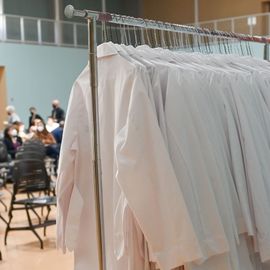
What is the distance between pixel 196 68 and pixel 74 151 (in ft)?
2.25

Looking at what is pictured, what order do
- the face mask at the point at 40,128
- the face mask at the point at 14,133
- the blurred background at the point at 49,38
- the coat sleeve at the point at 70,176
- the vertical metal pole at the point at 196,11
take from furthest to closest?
the vertical metal pole at the point at 196,11, the blurred background at the point at 49,38, the face mask at the point at 14,133, the face mask at the point at 40,128, the coat sleeve at the point at 70,176

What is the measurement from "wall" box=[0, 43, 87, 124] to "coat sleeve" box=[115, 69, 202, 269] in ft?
37.9

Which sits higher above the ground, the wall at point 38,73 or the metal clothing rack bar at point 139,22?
the wall at point 38,73

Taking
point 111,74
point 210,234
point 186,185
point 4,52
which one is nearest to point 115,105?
point 111,74

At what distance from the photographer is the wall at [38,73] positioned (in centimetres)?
1316

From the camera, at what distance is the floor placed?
440 cm

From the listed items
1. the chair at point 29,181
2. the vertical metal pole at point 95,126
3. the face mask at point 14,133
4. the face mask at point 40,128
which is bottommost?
the chair at point 29,181

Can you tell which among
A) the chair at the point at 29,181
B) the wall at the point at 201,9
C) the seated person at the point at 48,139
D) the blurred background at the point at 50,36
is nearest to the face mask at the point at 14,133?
the seated person at the point at 48,139

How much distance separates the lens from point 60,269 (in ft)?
14.0

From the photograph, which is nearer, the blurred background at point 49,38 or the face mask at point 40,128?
the face mask at point 40,128

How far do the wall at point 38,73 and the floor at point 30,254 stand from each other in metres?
8.10

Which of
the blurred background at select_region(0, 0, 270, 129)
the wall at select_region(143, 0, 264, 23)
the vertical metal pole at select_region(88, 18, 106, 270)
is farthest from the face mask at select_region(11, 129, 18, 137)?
the vertical metal pole at select_region(88, 18, 106, 270)

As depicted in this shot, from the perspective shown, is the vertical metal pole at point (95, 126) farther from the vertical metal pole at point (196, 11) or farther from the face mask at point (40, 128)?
the vertical metal pole at point (196, 11)

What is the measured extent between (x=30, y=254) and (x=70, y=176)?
274 cm
